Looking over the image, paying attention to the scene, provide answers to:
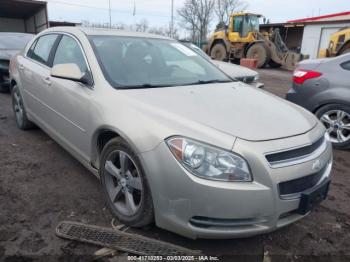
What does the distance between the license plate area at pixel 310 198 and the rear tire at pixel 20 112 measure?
3.96m

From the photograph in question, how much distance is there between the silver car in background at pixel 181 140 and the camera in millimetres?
1985

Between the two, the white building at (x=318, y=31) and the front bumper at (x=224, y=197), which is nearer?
the front bumper at (x=224, y=197)

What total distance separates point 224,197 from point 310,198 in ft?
2.14

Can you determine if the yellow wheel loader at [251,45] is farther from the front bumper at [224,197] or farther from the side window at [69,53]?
the front bumper at [224,197]

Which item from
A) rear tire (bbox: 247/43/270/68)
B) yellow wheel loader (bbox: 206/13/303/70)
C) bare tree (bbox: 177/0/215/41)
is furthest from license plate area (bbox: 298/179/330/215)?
bare tree (bbox: 177/0/215/41)

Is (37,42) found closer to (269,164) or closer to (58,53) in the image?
(58,53)

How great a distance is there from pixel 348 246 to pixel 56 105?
3.03m

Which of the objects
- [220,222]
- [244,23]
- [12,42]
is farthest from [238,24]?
[220,222]

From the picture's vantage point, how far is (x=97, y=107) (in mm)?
2641

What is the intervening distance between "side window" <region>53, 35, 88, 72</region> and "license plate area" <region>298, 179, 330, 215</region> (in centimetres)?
215

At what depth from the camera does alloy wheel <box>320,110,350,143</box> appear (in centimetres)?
452

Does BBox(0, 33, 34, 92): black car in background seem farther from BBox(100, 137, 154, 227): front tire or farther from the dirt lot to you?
BBox(100, 137, 154, 227): front tire

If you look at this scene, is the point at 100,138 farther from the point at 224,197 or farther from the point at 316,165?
the point at 316,165

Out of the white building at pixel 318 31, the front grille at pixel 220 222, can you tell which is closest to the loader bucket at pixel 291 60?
the white building at pixel 318 31
